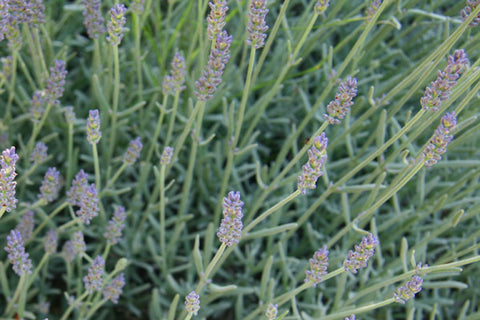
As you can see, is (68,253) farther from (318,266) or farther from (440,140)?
(440,140)

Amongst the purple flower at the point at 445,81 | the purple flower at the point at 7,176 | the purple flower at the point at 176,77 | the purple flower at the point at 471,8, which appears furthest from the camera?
the purple flower at the point at 176,77

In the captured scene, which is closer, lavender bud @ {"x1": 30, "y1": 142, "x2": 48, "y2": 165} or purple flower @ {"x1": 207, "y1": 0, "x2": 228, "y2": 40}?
purple flower @ {"x1": 207, "y1": 0, "x2": 228, "y2": 40}

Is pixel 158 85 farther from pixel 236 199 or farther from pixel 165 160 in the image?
pixel 236 199

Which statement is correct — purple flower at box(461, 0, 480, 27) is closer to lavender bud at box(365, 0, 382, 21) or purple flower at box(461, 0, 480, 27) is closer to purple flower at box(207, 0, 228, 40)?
lavender bud at box(365, 0, 382, 21)

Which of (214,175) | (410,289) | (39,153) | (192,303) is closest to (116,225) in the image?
(39,153)

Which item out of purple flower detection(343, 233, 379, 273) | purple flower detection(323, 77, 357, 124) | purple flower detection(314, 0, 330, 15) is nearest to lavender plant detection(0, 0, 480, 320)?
purple flower detection(314, 0, 330, 15)

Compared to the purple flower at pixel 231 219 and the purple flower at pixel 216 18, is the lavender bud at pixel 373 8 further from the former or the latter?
the purple flower at pixel 231 219

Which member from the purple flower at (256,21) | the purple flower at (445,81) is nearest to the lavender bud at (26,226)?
the purple flower at (256,21)
